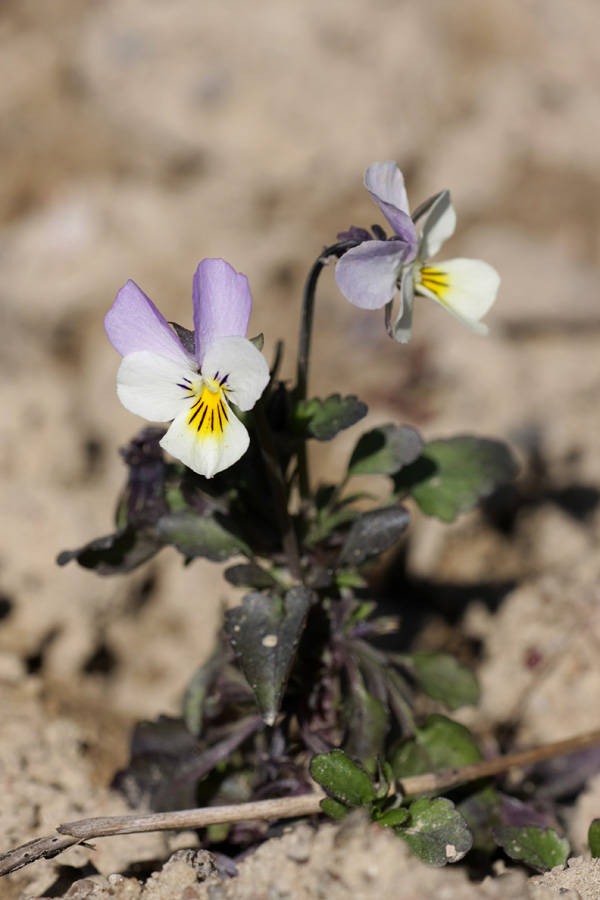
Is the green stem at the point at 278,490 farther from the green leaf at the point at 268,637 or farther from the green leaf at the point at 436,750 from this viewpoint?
the green leaf at the point at 436,750

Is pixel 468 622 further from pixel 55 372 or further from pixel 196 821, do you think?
pixel 55 372

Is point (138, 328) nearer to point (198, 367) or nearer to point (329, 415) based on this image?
point (198, 367)

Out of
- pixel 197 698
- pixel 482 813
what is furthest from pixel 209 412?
pixel 482 813

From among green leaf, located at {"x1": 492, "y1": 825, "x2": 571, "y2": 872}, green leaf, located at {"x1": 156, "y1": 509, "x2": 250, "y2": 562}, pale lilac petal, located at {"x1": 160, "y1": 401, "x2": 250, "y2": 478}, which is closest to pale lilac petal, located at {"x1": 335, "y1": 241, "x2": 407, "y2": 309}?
pale lilac petal, located at {"x1": 160, "y1": 401, "x2": 250, "y2": 478}

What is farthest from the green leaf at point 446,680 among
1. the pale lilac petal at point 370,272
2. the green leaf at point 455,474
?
the pale lilac petal at point 370,272

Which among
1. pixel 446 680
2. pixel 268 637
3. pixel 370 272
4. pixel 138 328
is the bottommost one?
pixel 446 680

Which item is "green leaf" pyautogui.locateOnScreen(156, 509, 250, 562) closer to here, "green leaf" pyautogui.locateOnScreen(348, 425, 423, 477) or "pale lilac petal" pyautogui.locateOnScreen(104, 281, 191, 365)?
"green leaf" pyautogui.locateOnScreen(348, 425, 423, 477)

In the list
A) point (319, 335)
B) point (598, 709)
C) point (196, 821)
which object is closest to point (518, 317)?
point (319, 335)
